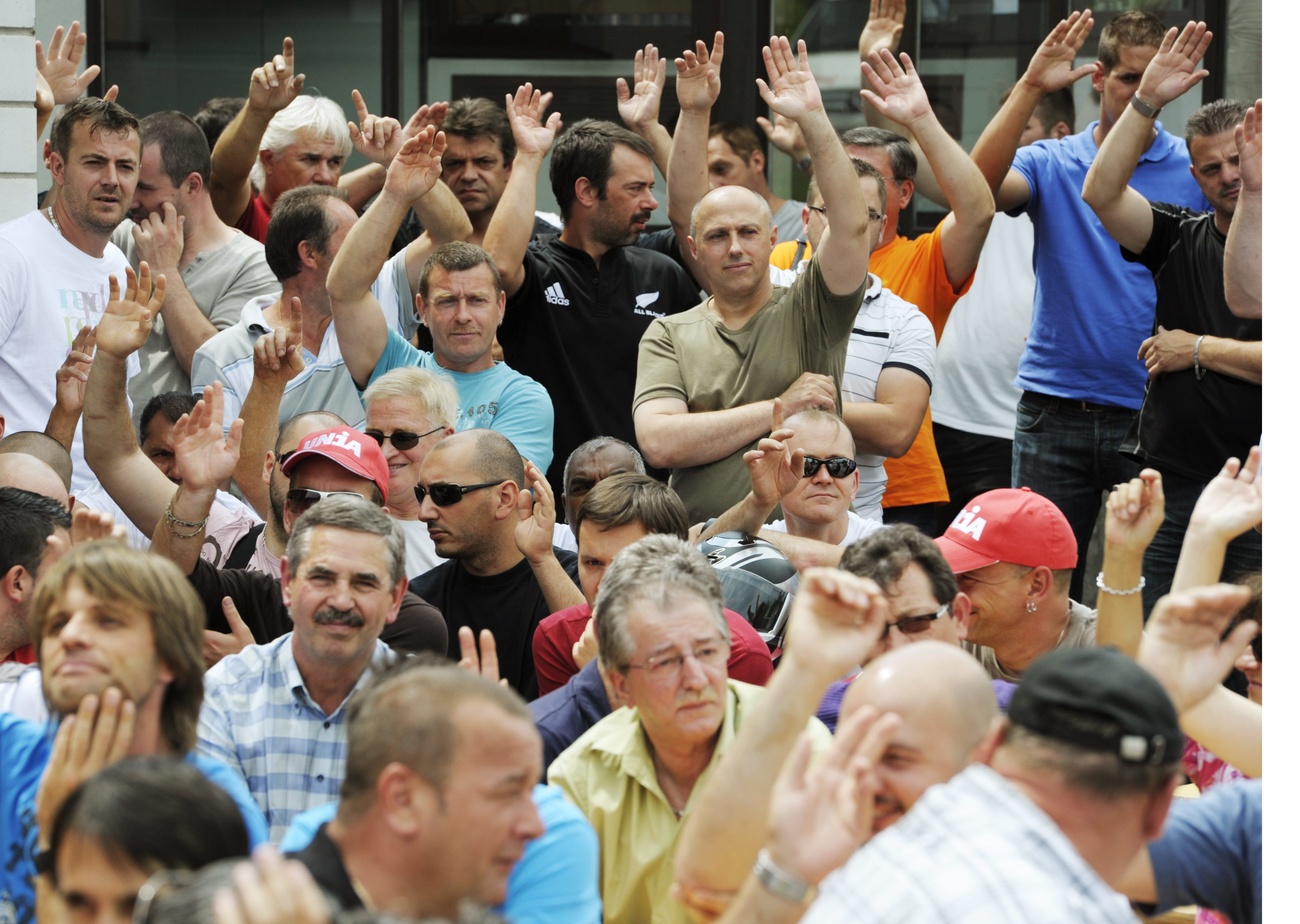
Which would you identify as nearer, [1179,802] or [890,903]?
[890,903]

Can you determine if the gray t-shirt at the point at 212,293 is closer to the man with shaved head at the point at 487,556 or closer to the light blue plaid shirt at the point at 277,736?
the man with shaved head at the point at 487,556

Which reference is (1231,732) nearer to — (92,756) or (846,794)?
(846,794)

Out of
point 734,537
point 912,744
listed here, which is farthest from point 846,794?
point 734,537

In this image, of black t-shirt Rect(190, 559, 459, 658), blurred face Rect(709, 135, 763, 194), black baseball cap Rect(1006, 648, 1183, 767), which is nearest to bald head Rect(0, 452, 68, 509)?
black t-shirt Rect(190, 559, 459, 658)

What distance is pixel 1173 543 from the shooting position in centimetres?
540

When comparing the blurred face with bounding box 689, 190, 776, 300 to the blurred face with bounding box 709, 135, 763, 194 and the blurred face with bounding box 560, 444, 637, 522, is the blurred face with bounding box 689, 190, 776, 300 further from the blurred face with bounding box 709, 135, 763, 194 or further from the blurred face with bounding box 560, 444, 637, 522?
the blurred face with bounding box 709, 135, 763, 194

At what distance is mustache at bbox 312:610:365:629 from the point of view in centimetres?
380

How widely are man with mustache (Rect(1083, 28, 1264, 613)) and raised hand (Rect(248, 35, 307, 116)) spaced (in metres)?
3.10

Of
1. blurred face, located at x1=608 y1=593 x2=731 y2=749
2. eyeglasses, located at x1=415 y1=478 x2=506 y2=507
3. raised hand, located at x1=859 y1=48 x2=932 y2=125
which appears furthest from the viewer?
raised hand, located at x1=859 y1=48 x2=932 y2=125

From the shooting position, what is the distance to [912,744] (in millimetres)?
2703

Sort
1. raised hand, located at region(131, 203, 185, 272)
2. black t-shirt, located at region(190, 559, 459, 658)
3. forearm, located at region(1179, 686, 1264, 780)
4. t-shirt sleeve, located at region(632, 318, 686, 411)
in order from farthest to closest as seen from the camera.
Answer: raised hand, located at region(131, 203, 185, 272), t-shirt sleeve, located at region(632, 318, 686, 411), black t-shirt, located at region(190, 559, 459, 658), forearm, located at region(1179, 686, 1264, 780)

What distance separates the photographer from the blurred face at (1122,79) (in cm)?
636

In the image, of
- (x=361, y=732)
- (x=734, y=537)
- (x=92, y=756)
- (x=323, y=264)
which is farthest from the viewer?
(x=323, y=264)

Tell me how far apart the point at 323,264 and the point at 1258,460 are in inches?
136
